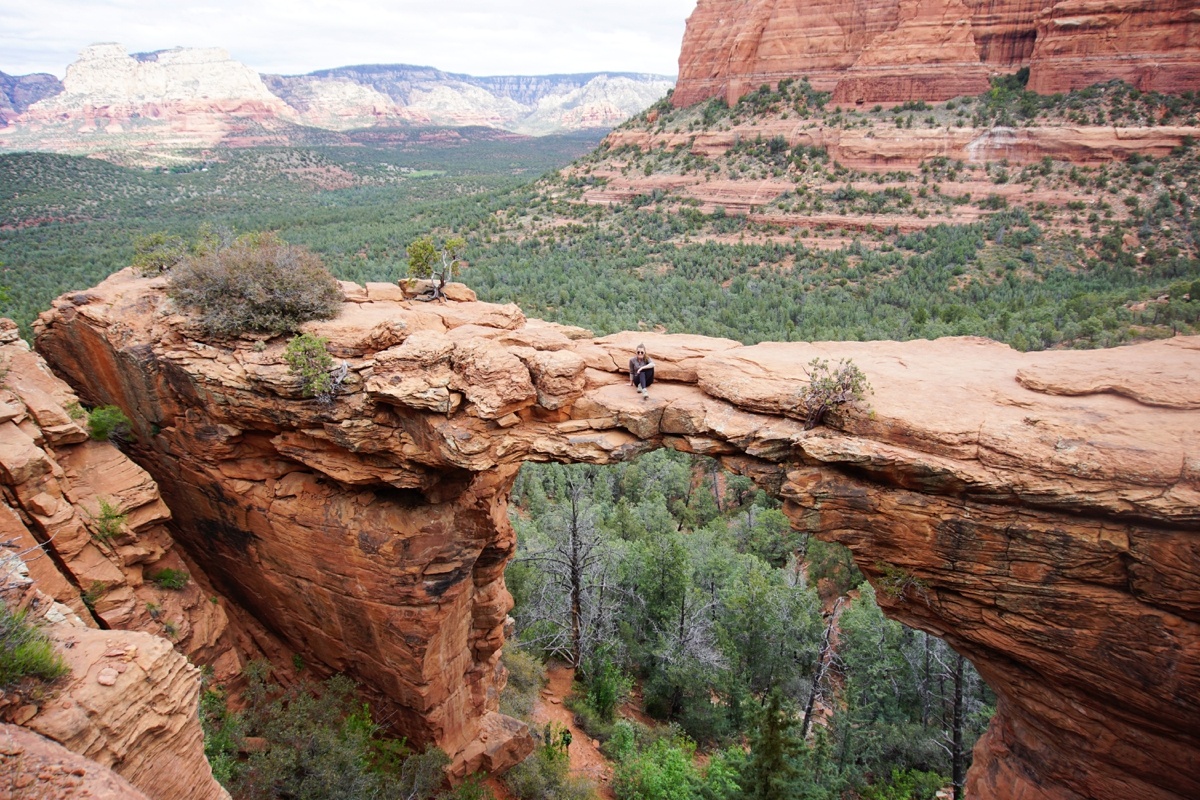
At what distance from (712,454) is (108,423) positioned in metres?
10.9

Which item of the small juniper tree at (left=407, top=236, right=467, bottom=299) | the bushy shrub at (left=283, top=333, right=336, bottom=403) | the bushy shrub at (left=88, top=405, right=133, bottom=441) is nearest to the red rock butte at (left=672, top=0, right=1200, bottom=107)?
the small juniper tree at (left=407, top=236, right=467, bottom=299)

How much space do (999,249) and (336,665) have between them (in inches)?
2039

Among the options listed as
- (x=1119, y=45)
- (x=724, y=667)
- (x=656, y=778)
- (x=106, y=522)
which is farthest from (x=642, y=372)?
(x=1119, y=45)

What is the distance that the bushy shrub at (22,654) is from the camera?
573cm

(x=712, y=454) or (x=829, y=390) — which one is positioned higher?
(x=829, y=390)

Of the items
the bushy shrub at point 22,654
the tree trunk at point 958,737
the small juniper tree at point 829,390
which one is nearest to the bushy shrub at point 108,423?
the bushy shrub at point 22,654

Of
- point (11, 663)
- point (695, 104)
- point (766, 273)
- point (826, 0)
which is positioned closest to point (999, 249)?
point (766, 273)

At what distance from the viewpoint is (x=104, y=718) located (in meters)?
6.06

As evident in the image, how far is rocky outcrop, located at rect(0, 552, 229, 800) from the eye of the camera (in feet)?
16.7

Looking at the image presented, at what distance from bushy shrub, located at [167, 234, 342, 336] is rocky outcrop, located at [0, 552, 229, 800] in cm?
492

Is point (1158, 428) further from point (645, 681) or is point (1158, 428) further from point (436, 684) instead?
point (645, 681)

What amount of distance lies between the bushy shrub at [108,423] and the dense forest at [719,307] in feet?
13.8

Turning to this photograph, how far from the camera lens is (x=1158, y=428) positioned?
7.69 meters

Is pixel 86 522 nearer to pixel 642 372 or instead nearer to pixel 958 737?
pixel 642 372
